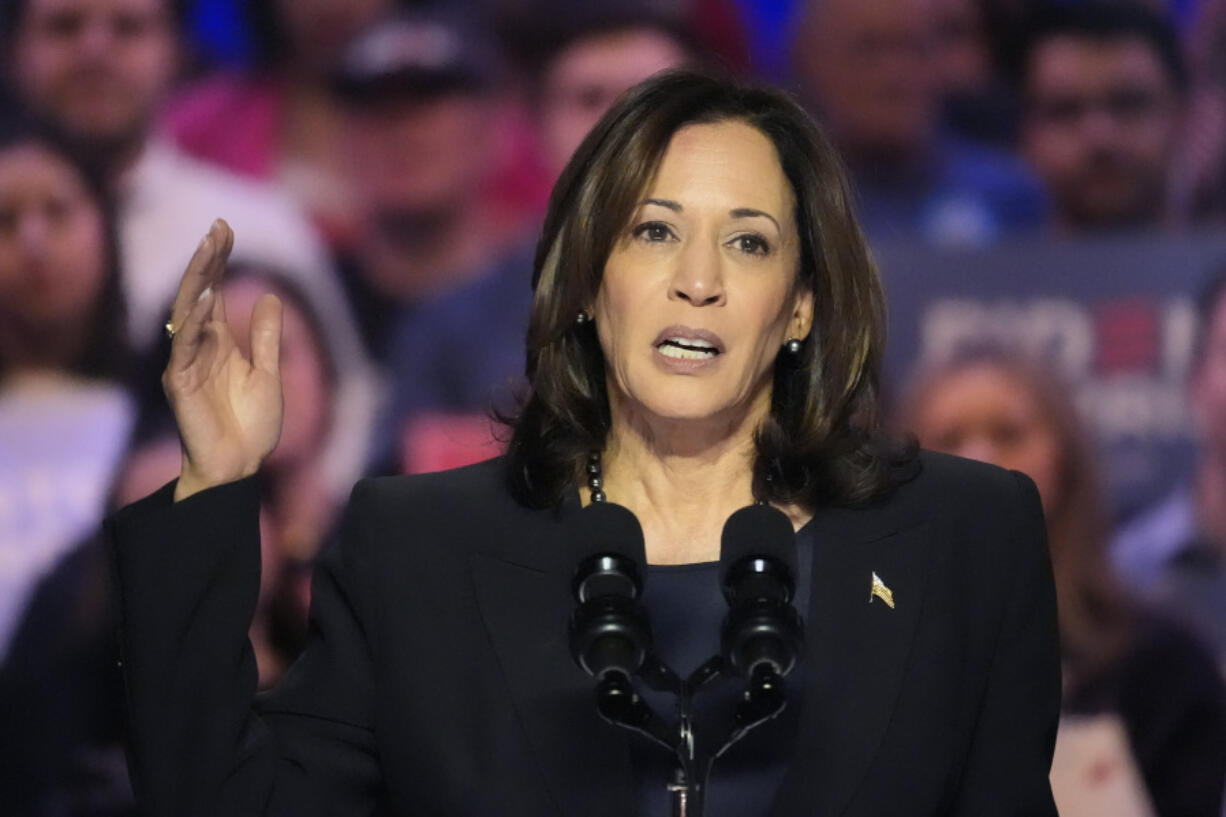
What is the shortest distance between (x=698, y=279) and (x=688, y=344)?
0.33 feet

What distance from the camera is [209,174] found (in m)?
4.70

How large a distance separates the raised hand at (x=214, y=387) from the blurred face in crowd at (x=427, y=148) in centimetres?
250

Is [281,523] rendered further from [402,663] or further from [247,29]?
[402,663]

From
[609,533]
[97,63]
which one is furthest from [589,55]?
[609,533]

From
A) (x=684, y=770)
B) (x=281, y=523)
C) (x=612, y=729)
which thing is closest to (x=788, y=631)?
(x=684, y=770)

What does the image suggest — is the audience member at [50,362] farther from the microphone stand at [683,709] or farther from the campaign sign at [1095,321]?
the microphone stand at [683,709]

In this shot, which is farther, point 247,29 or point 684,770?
point 247,29

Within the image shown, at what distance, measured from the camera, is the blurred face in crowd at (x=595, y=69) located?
4773 mm

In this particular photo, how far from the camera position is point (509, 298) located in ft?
15.6

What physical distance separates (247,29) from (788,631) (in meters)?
3.32

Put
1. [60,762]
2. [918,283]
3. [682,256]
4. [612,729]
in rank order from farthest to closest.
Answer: [918,283], [60,762], [682,256], [612,729]

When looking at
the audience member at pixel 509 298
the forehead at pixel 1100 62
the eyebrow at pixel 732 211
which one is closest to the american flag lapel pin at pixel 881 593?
the eyebrow at pixel 732 211

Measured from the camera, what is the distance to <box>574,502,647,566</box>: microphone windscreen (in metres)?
2.01

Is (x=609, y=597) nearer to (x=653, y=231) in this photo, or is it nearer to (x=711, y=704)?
(x=711, y=704)
